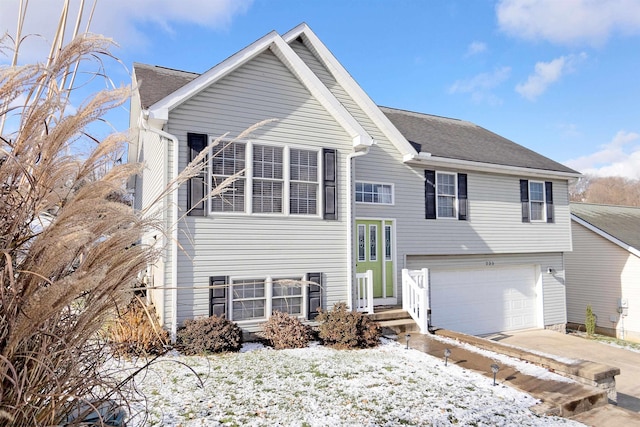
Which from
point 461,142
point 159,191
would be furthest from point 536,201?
point 159,191

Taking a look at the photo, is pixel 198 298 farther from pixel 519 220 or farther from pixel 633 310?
pixel 633 310

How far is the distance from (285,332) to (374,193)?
4.69 metres

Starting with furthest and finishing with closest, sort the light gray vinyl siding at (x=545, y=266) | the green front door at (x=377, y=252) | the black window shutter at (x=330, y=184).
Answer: the light gray vinyl siding at (x=545, y=266), the green front door at (x=377, y=252), the black window shutter at (x=330, y=184)

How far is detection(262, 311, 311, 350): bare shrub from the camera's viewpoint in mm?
7512

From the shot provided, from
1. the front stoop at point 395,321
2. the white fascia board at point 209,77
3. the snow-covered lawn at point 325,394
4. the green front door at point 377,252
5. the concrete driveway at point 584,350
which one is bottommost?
the concrete driveway at point 584,350

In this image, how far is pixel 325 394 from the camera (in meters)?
5.13

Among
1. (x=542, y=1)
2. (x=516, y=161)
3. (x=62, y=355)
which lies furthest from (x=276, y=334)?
(x=542, y=1)

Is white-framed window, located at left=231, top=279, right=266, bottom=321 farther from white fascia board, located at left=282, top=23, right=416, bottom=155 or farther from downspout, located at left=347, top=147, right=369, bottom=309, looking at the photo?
white fascia board, located at left=282, top=23, right=416, bottom=155

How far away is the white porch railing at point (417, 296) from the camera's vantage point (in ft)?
29.4

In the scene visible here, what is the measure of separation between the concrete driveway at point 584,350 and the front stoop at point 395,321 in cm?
360

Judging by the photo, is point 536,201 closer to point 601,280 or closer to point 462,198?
point 462,198

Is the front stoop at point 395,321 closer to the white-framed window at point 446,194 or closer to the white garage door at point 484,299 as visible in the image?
the white garage door at point 484,299

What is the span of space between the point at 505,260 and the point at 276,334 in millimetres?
8391

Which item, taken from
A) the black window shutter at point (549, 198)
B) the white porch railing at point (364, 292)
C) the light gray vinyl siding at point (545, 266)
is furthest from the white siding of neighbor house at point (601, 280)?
the white porch railing at point (364, 292)
